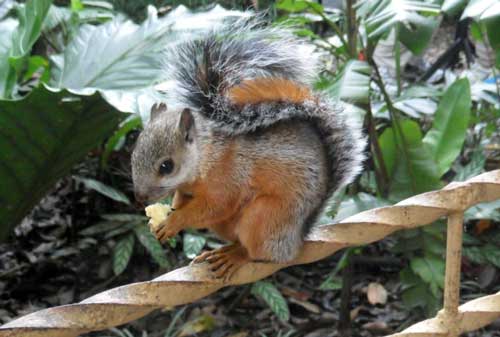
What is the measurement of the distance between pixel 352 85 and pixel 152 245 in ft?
3.58

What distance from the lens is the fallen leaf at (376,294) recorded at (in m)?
2.90

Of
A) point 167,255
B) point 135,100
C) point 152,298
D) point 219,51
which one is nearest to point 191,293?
point 152,298

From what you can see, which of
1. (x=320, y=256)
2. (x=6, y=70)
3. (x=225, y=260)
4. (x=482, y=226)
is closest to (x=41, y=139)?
(x=6, y=70)

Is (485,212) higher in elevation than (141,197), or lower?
lower

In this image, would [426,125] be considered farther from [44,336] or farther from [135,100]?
[44,336]

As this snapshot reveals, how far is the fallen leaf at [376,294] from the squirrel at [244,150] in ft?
4.79

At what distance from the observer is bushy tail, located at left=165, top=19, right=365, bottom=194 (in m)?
1.46

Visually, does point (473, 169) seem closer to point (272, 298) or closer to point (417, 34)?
point (417, 34)

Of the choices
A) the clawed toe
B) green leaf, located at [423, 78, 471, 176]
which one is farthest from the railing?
green leaf, located at [423, 78, 471, 176]

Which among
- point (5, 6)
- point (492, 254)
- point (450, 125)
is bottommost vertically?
point (492, 254)

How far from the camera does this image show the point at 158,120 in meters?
1.45

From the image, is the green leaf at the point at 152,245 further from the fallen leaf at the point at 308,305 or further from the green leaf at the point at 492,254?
the green leaf at the point at 492,254

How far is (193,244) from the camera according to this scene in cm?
256

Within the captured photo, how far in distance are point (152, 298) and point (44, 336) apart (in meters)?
0.18
